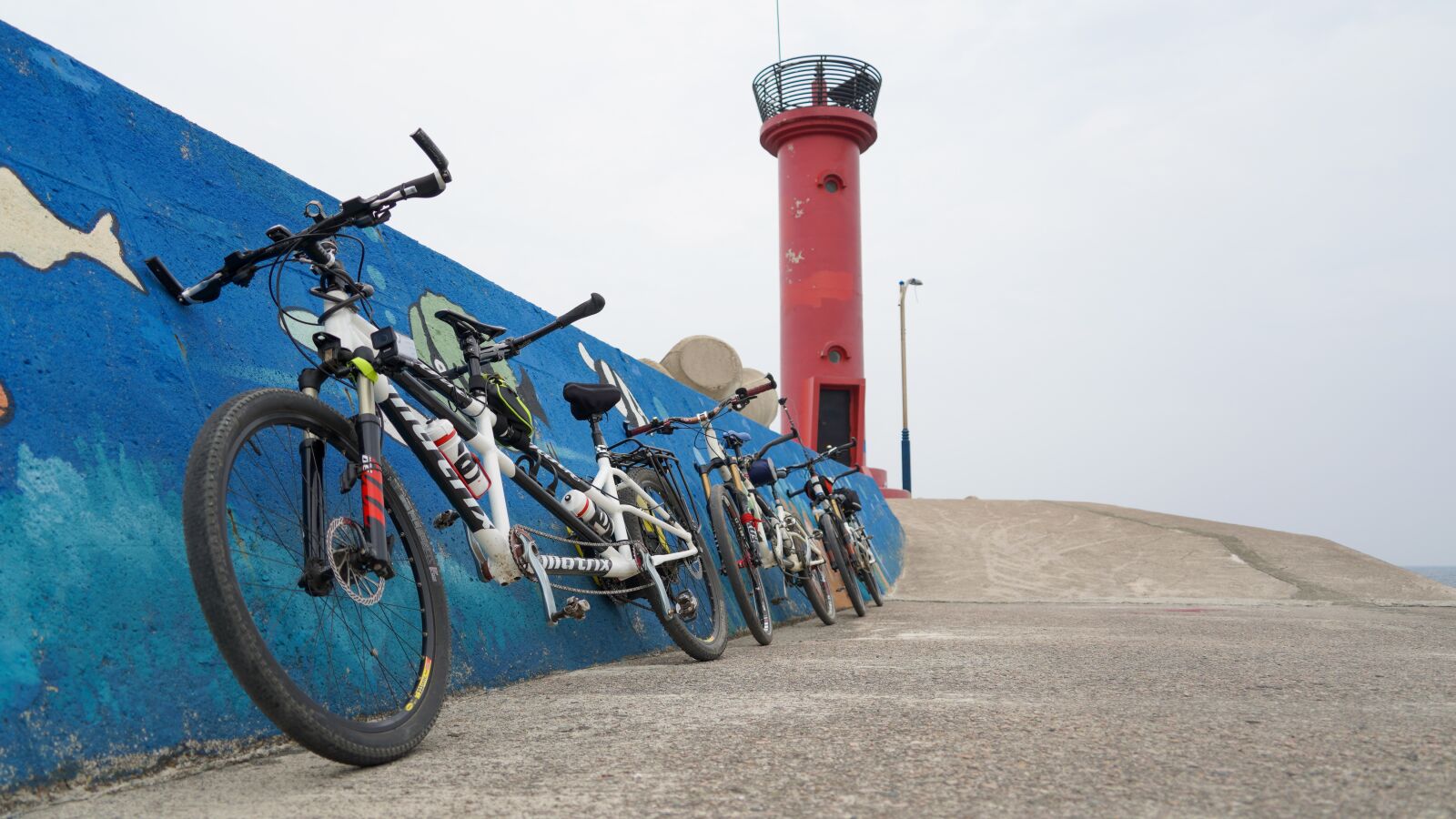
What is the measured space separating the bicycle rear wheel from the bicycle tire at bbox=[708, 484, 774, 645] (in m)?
2.38

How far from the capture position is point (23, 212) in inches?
104

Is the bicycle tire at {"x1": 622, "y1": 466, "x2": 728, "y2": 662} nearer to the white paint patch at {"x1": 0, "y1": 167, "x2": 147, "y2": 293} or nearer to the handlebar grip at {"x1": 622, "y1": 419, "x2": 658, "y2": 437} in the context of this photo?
the handlebar grip at {"x1": 622, "y1": 419, "x2": 658, "y2": 437}

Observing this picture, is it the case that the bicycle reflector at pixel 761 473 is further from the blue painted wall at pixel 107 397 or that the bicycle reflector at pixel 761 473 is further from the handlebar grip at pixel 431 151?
the handlebar grip at pixel 431 151

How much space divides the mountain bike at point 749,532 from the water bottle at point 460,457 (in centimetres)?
213

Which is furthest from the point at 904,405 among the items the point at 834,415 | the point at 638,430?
the point at 638,430

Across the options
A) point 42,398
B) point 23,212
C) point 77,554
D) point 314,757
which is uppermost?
point 23,212

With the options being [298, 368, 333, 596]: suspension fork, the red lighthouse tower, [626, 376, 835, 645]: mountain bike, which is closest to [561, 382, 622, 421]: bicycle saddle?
[626, 376, 835, 645]: mountain bike

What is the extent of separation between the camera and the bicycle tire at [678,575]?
186 inches

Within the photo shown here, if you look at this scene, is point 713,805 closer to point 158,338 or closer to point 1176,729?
point 1176,729

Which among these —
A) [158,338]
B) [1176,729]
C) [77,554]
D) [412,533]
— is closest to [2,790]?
[77,554]

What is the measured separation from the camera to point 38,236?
265 centimetres

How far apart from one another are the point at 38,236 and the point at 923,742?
2.50 meters

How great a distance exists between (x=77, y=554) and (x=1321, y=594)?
12415 mm

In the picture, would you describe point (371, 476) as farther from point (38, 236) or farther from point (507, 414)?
point (507, 414)
